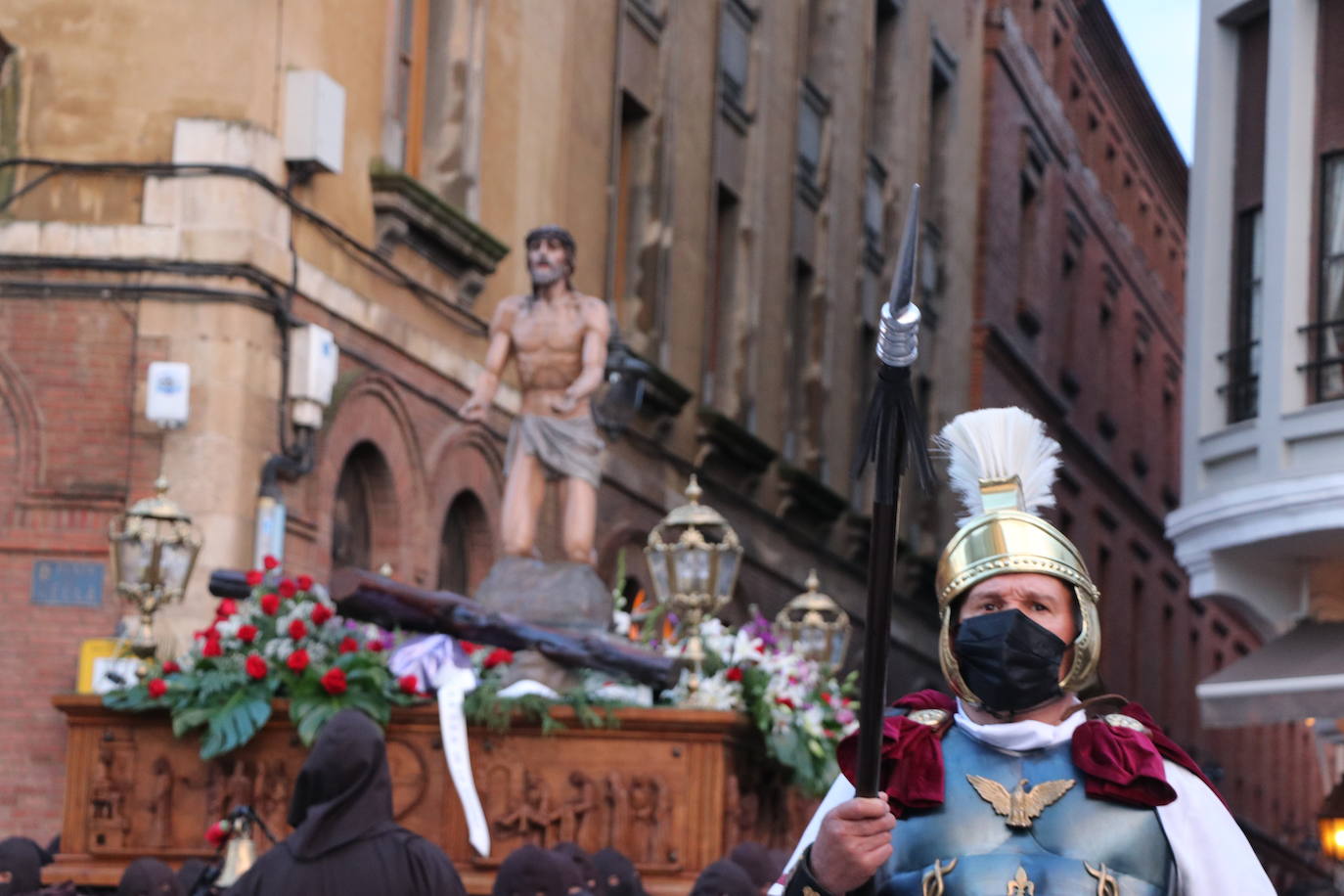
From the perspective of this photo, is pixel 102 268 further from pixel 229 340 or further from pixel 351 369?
pixel 351 369

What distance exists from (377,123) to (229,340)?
3.14m

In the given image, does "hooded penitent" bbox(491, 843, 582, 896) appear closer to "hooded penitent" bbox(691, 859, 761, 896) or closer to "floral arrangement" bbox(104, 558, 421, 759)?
"hooded penitent" bbox(691, 859, 761, 896)

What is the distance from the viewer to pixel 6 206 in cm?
1788

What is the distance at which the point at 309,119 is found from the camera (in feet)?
60.3

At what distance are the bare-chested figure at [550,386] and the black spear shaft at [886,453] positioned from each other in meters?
9.47

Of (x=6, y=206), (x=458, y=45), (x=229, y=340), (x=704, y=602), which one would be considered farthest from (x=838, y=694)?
(x=458, y=45)

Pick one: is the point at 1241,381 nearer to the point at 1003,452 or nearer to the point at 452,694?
the point at 452,694

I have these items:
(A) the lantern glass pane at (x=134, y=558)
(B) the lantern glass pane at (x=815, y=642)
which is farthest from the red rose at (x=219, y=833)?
(B) the lantern glass pane at (x=815, y=642)

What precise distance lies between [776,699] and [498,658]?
1340mm

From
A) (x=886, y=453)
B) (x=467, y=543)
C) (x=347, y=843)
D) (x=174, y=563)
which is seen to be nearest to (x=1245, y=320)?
(x=467, y=543)

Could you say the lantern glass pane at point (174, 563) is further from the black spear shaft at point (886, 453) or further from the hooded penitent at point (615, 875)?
the black spear shaft at point (886, 453)

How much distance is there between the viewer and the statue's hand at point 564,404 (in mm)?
13836

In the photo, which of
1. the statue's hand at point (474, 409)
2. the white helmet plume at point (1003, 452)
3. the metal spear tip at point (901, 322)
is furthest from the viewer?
the statue's hand at point (474, 409)

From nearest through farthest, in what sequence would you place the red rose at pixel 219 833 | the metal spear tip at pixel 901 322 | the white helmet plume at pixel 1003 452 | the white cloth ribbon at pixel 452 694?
the metal spear tip at pixel 901 322 < the white helmet plume at pixel 1003 452 < the red rose at pixel 219 833 < the white cloth ribbon at pixel 452 694
